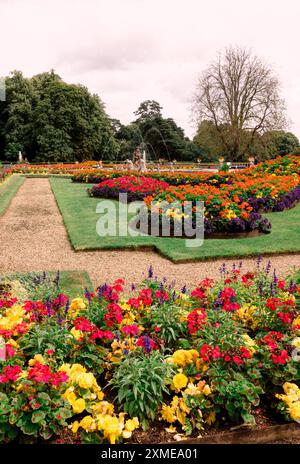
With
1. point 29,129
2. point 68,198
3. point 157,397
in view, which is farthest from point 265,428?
point 29,129

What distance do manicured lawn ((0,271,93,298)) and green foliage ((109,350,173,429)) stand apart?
2.41 metres

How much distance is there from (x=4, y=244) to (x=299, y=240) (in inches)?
228

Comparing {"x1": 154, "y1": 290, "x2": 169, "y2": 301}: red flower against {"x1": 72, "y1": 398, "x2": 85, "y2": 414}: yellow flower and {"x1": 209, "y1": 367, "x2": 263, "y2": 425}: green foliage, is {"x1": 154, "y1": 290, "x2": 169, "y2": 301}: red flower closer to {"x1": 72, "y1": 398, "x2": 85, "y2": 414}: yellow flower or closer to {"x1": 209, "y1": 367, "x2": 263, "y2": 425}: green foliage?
{"x1": 209, "y1": 367, "x2": 263, "y2": 425}: green foliage

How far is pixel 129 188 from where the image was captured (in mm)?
14320

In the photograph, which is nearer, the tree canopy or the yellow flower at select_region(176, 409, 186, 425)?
the yellow flower at select_region(176, 409, 186, 425)

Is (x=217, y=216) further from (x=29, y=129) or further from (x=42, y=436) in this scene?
(x=29, y=129)

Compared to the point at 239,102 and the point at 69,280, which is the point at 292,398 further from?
the point at 239,102

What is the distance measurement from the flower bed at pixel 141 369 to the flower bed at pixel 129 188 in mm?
10532

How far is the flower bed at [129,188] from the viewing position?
14.0 metres

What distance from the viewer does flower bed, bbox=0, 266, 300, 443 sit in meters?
2.37

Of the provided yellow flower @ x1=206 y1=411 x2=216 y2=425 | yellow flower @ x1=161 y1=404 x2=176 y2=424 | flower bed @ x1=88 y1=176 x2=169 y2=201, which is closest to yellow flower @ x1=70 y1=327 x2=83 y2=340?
yellow flower @ x1=161 y1=404 x2=176 y2=424

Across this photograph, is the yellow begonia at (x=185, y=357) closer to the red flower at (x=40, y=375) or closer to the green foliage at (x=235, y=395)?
the green foliage at (x=235, y=395)

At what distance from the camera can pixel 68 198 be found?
49.6 feet

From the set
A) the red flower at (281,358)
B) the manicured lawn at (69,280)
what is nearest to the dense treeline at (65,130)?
the manicured lawn at (69,280)
